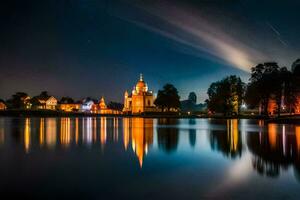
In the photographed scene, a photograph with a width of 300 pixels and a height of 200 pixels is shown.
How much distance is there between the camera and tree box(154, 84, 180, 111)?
152 meters

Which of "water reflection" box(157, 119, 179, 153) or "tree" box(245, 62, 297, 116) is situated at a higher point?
"tree" box(245, 62, 297, 116)

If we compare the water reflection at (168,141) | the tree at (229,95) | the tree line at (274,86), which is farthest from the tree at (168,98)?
the water reflection at (168,141)

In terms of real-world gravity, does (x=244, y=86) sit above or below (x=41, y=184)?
above

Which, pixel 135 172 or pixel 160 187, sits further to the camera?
pixel 135 172

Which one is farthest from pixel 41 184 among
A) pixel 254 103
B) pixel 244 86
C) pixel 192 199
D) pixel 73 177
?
pixel 244 86

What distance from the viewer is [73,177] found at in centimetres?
1344

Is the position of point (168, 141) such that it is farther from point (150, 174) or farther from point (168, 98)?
point (168, 98)

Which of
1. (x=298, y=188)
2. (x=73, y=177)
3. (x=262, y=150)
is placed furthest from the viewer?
(x=262, y=150)

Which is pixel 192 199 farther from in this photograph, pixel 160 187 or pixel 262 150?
pixel 262 150

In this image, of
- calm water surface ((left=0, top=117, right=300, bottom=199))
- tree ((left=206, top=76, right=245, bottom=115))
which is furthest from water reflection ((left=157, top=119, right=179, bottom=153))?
tree ((left=206, top=76, right=245, bottom=115))

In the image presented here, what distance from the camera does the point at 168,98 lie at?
152 meters

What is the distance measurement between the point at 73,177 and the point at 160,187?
3.47m

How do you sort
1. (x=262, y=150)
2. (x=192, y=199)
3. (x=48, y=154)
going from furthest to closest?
(x=262, y=150) → (x=48, y=154) → (x=192, y=199)

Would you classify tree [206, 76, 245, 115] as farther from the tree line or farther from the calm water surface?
the calm water surface
